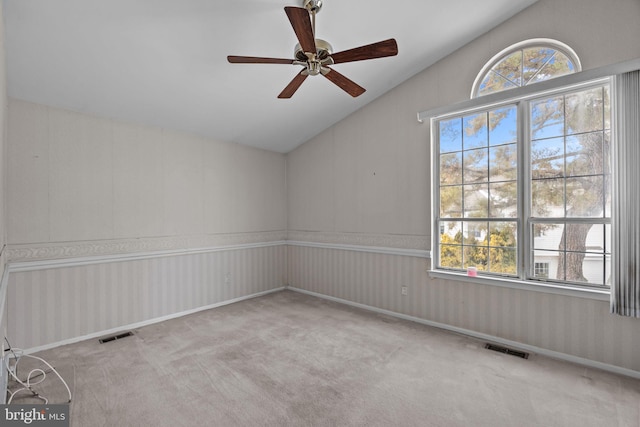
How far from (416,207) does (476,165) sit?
2.66ft

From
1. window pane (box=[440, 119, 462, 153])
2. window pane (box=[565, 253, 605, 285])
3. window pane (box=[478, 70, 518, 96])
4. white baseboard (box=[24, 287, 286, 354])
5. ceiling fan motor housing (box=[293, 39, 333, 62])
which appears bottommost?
white baseboard (box=[24, 287, 286, 354])

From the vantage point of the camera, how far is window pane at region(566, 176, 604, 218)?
8.96 feet

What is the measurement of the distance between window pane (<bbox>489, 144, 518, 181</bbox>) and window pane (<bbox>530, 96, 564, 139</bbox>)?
0.24m

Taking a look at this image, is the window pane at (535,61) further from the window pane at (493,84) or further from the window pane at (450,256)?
the window pane at (450,256)

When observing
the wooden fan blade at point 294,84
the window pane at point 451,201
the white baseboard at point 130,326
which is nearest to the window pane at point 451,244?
the window pane at point 451,201

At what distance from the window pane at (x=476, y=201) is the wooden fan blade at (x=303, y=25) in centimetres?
237

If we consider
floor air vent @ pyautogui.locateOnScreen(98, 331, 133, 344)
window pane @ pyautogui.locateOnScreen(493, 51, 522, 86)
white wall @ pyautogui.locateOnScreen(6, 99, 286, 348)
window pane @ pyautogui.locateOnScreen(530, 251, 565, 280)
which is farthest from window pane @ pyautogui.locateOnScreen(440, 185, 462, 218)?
floor air vent @ pyautogui.locateOnScreen(98, 331, 133, 344)

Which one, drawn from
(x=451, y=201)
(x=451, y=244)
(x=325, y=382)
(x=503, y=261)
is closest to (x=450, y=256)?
(x=451, y=244)

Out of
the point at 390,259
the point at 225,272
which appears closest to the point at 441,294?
the point at 390,259

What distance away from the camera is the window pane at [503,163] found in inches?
125

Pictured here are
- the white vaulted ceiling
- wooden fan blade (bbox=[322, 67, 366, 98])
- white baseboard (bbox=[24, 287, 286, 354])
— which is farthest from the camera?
white baseboard (bbox=[24, 287, 286, 354])

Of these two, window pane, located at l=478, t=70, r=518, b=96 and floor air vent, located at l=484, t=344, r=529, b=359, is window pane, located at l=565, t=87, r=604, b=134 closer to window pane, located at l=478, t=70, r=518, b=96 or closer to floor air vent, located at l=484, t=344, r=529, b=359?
window pane, located at l=478, t=70, r=518, b=96

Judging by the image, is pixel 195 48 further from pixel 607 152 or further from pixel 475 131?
pixel 607 152

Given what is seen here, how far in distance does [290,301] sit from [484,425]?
3137 millimetres
